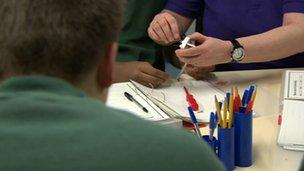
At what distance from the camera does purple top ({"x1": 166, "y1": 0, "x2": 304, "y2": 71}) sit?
1812 mm

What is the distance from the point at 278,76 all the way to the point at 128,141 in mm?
1185

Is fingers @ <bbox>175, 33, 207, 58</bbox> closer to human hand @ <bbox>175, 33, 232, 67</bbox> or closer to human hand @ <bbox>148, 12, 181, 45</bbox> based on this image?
human hand @ <bbox>175, 33, 232, 67</bbox>

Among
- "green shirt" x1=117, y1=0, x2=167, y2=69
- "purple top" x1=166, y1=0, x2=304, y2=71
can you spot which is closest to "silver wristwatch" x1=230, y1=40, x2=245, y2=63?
"purple top" x1=166, y1=0, x2=304, y2=71

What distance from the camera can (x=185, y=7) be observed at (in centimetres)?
200

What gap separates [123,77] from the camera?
69.4 inches

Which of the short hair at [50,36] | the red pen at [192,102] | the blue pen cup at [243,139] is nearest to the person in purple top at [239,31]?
the red pen at [192,102]

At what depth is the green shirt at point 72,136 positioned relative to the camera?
57 cm

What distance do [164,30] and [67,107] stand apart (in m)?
1.20

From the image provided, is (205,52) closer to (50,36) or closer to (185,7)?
(185,7)

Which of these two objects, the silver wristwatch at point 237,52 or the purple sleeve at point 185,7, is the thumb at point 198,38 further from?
the purple sleeve at point 185,7

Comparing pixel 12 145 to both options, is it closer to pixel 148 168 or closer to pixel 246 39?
pixel 148 168

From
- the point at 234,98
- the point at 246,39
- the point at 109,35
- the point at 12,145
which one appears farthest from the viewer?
the point at 246,39

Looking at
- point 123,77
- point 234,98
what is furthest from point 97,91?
point 123,77

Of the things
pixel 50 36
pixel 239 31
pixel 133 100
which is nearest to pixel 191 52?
pixel 133 100
